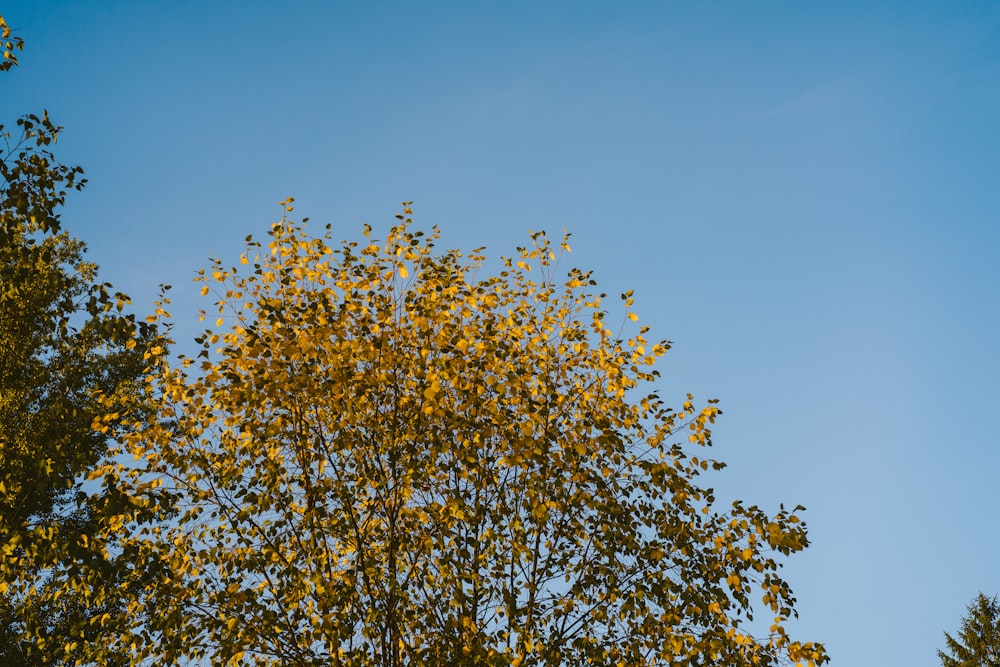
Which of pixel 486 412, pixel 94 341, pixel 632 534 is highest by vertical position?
pixel 94 341

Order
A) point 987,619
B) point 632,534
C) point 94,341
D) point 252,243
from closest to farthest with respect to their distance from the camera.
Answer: point 632,534
point 252,243
point 94,341
point 987,619

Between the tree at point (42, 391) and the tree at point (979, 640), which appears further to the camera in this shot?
the tree at point (979, 640)

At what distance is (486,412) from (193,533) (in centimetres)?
478

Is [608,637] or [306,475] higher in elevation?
[306,475]

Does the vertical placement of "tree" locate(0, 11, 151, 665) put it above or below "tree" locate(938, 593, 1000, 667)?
below

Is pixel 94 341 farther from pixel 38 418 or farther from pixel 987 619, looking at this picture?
pixel 987 619

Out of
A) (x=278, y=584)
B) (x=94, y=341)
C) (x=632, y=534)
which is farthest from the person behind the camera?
(x=94, y=341)

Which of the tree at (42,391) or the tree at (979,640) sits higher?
the tree at (979,640)

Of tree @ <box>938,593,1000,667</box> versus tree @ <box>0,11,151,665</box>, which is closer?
tree @ <box>0,11,151,665</box>

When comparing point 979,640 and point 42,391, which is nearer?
point 42,391

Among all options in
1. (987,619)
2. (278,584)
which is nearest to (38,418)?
(278,584)

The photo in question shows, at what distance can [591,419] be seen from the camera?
12711mm

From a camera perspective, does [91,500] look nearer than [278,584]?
Yes

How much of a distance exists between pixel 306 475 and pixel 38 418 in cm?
1536
